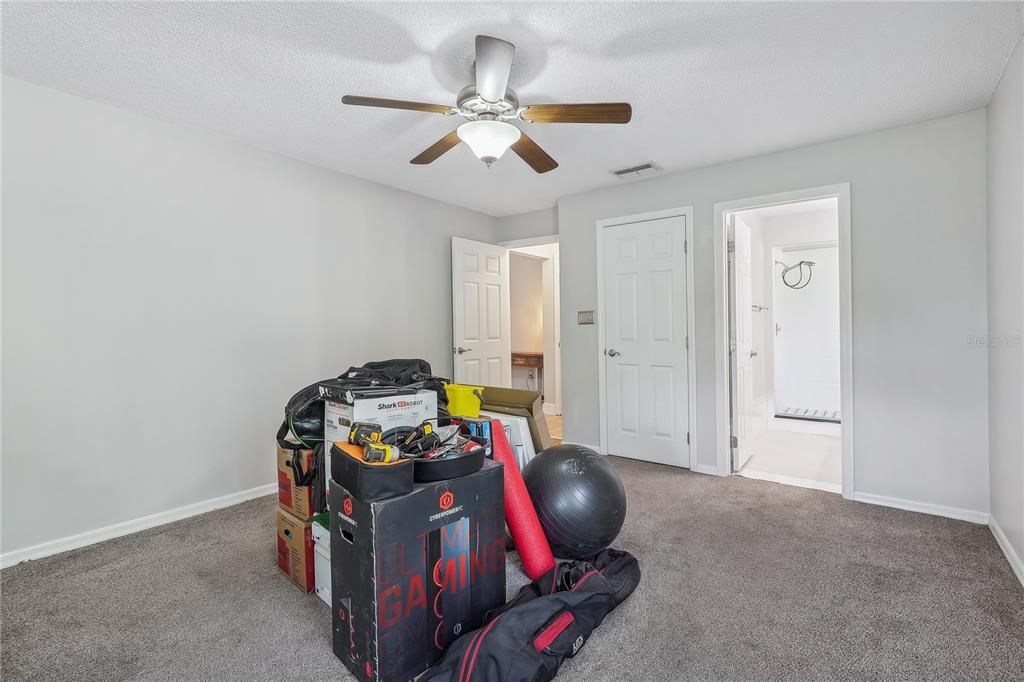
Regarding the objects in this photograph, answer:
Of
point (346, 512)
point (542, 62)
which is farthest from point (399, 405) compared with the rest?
point (542, 62)

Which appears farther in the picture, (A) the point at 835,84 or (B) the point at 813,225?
(B) the point at 813,225

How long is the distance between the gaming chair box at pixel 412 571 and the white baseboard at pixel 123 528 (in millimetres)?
1874

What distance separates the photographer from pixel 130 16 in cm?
195

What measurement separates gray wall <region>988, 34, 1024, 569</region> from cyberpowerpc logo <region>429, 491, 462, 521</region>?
8.28 ft

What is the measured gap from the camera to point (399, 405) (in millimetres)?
2062

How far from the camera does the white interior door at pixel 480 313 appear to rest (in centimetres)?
471

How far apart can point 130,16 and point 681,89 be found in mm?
2485

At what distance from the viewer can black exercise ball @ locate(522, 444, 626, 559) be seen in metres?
2.21

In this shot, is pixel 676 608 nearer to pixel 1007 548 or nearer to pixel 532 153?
pixel 1007 548

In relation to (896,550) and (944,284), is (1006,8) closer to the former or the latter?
(944,284)

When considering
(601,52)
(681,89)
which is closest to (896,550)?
(681,89)

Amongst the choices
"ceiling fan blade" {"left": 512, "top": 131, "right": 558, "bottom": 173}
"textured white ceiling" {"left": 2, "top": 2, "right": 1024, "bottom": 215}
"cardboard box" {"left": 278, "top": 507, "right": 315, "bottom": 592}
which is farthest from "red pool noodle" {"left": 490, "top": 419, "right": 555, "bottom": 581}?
"textured white ceiling" {"left": 2, "top": 2, "right": 1024, "bottom": 215}

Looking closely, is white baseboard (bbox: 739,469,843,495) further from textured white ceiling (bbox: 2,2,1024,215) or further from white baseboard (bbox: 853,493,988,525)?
textured white ceiling (bbox: 2,2,1024,215)

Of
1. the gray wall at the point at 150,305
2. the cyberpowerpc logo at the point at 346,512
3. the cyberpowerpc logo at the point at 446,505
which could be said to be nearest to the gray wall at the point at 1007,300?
the cyberpowerpc logo at the point at 446,505
